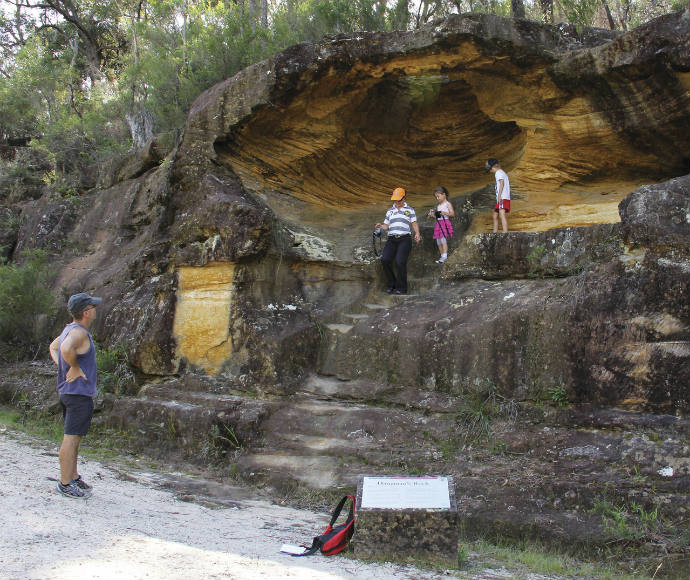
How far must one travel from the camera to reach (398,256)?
26.5 ft

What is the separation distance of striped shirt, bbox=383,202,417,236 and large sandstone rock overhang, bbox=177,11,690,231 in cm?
115

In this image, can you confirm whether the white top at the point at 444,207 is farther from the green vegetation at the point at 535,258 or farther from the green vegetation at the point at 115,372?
the green vegetation at the point at 115,372

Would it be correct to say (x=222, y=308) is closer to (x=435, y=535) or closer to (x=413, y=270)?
(x=413, y=270)

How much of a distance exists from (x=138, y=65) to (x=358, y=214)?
685 cm

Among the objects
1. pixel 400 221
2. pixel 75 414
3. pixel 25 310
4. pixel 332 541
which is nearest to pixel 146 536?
pixel 332 541

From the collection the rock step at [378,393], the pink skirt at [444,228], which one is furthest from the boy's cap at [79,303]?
the pink skirt at [444,228]

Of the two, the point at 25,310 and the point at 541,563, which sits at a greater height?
the point at 25,310

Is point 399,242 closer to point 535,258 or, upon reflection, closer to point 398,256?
point 398,256

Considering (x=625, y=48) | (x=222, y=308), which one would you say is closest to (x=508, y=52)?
(x=625, y=48)

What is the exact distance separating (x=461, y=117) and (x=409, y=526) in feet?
23.4

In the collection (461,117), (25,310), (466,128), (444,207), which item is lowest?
(25,310)

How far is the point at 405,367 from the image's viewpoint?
693cm

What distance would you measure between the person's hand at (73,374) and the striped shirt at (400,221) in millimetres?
4342

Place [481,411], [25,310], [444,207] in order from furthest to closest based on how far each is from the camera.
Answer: [25,310] < [444,207] < [481,411]
